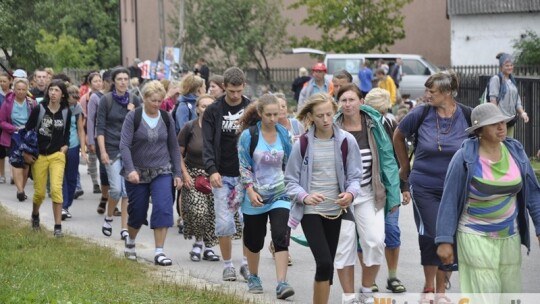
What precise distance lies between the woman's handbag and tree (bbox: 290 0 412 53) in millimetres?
31435

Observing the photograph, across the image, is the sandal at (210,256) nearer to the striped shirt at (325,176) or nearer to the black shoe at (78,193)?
the striped shirt at (325,176)

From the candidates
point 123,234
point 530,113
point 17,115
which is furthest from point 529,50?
point 123,234

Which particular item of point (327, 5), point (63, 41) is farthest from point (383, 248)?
point (63, 41)

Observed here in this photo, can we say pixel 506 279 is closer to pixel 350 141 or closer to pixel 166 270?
pixel 350 141

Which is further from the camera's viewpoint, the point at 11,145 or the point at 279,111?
the point at 11,145

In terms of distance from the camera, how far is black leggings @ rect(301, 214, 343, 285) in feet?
29.2

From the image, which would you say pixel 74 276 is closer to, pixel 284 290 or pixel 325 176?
pixel 284 290

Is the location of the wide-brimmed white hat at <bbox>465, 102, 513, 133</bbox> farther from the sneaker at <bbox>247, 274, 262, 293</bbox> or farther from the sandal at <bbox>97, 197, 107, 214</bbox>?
the sandal at <bbox>97, 197, 107, 214</bbox>

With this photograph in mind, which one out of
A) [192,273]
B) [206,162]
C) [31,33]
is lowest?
[192,273]

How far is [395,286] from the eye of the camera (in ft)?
35.1

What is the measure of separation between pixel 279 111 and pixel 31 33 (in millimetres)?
8326

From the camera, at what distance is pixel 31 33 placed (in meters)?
18.1

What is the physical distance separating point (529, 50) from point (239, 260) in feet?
99.0

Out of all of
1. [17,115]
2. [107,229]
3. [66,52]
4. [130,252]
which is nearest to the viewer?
[130,252]
